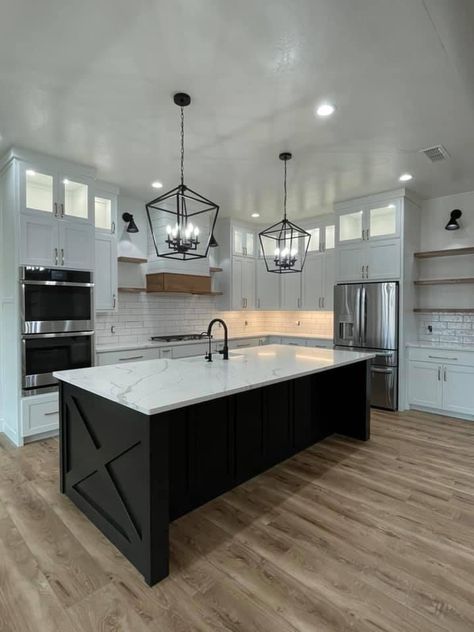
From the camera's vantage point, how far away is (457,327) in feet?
16.3

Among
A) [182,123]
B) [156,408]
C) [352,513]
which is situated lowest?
[352,513]

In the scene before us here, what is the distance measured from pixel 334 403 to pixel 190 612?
266 cm

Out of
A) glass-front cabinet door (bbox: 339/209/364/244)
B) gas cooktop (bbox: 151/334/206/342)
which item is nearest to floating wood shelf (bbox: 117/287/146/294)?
gas cooktop (bbox: 151/334/206/342)

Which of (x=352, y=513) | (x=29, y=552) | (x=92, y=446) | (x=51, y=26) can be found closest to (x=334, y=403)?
(x=352, y=513)

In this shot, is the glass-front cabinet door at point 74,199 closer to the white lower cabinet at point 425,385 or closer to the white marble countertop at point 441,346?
the white marble countertop at point 441,346

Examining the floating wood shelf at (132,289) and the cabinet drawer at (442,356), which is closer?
the cabinet drawer at (442,356)

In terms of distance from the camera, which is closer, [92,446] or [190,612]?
[190,612]

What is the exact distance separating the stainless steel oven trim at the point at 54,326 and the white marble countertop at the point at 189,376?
1343 millimetres

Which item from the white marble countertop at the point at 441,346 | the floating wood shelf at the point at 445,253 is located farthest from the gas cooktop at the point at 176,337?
the floating wood shelf at the point at 445,253

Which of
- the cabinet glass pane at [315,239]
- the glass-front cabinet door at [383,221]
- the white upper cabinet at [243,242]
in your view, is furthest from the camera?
the white upper cabinet at [243,242]

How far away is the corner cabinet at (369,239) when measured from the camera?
4.82m

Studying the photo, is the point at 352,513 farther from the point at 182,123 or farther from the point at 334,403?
the point at 182,123

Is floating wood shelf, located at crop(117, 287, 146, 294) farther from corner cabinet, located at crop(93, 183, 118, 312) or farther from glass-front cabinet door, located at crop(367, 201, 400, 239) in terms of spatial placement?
glass-front cabinet door, located at crop(367, 201, 400, 239)

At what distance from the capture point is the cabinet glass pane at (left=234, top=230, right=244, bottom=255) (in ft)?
20.8
